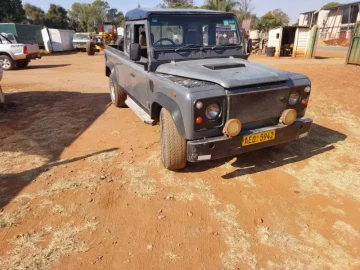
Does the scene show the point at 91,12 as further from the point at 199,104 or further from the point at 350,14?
the point at 199,104

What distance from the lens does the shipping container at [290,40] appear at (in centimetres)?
1762

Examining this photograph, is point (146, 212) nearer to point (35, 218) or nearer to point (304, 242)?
point (35, 218)

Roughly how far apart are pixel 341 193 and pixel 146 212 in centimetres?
230

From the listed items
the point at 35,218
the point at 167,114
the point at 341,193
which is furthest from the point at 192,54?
the point at 35,218

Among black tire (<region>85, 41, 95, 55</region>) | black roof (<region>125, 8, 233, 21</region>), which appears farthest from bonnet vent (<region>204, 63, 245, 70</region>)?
black tire (<region>85, 41, 95, 55</region>)

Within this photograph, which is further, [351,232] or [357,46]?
[357,46]

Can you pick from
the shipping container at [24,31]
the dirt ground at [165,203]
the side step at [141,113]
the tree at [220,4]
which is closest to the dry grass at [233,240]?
the dirt ground at [165,203]

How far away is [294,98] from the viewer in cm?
339

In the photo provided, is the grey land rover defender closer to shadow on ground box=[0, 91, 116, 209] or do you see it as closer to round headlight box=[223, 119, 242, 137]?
round headlight box=[223, 119, 242, 137]

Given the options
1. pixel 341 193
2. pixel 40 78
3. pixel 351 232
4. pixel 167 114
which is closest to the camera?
pixel 351 232

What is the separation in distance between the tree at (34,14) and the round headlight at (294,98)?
50139 mm

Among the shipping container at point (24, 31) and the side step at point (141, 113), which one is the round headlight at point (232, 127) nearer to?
the side step at point (141, 113)

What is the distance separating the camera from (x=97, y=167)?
3742mm

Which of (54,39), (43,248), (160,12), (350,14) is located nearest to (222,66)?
(160,12)
